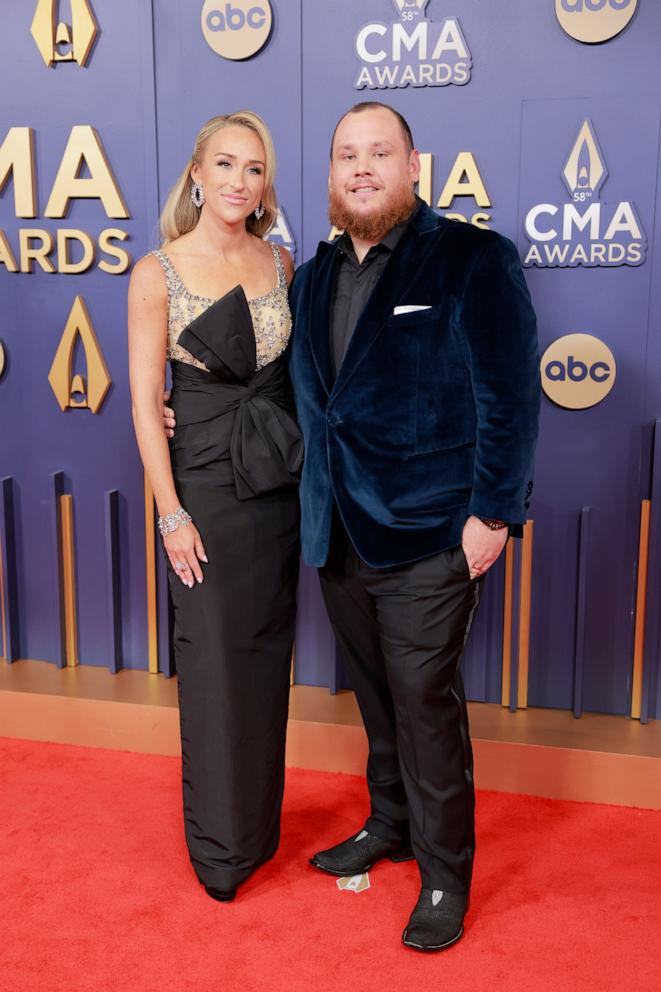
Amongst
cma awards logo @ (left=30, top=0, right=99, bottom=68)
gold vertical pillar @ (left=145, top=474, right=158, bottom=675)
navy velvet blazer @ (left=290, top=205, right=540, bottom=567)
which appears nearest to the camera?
navy velvet blazer @ (left=290, top=205, right=540, bottom=567)

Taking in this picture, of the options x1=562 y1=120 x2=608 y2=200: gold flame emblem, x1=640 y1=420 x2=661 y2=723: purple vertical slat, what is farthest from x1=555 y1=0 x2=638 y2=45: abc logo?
x1=640 y1=420 x2=661 y2=723: purple vertical slat

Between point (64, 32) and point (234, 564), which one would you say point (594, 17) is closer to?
point (64, 32)

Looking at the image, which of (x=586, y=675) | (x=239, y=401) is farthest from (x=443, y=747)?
(x=586, y=675)

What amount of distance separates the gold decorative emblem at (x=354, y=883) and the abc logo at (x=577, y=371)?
1492 mm

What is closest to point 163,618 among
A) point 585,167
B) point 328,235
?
point 328,235

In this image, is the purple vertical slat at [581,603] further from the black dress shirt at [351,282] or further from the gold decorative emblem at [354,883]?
the black dress shirt at [351,282]

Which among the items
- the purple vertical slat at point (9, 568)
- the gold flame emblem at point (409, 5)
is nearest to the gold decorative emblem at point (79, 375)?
the purple vertical slat at point (9, 568)

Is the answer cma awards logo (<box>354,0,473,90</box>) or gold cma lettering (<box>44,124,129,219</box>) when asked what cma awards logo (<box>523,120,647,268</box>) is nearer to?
cma awards logo (<box>354,0,473,90</box>)

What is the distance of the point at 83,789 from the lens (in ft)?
9.96

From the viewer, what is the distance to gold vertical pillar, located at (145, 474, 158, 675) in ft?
11.3

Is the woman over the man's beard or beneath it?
beneath

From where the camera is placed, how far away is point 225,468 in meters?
2.39

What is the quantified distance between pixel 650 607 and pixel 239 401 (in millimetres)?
1512

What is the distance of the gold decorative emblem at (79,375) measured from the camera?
3.46 m
